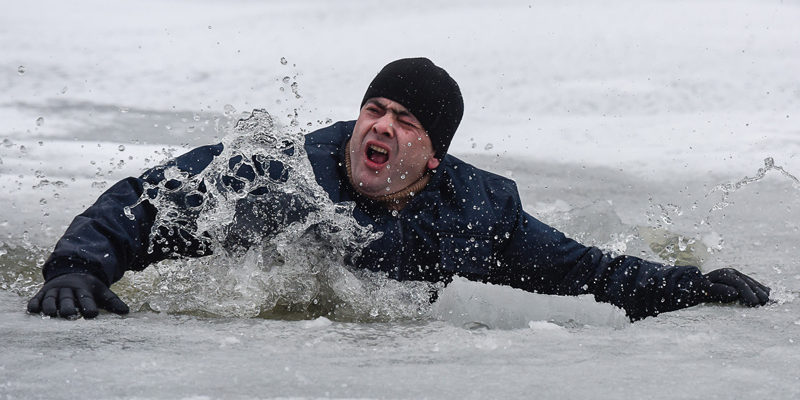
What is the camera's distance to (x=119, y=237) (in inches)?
130

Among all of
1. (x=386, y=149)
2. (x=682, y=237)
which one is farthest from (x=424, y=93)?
(x=682, y=237)

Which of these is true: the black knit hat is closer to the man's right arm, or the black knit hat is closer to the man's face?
the man's face

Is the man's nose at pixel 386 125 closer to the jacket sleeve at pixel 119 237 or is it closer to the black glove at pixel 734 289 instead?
the jacket sleeve at pixel 119 237

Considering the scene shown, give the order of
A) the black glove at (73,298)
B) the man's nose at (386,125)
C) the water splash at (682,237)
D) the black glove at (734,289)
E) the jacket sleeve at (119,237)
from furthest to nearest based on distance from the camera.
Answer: the water splash at (682,237) → the man's nose at (386,125) → the black glove at (734,289) → the jacket sleeve at (119,237) → the black glove at (73,298)

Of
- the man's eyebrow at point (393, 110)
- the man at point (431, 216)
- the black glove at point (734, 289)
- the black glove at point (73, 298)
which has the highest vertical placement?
the man's eyebrow at point (393, 110)

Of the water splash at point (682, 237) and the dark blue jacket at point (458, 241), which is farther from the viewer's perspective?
the water splash at point (682, 237)

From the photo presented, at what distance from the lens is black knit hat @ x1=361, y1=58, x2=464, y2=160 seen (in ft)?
12.3

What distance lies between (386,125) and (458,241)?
1.87 feet

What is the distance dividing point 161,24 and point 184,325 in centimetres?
756

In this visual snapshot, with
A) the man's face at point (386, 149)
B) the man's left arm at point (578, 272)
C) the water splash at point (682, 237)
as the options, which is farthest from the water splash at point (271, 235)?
the water splash at point (682, 237)

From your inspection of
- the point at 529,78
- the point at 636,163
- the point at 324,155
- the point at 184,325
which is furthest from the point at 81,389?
the point at 529,78

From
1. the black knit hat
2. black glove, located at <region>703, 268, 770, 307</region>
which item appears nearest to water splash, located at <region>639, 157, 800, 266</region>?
black glove, located at <region>703, 268, 770, 307</region>

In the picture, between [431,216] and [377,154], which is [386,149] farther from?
[431,216]

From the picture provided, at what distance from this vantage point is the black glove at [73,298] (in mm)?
2770
